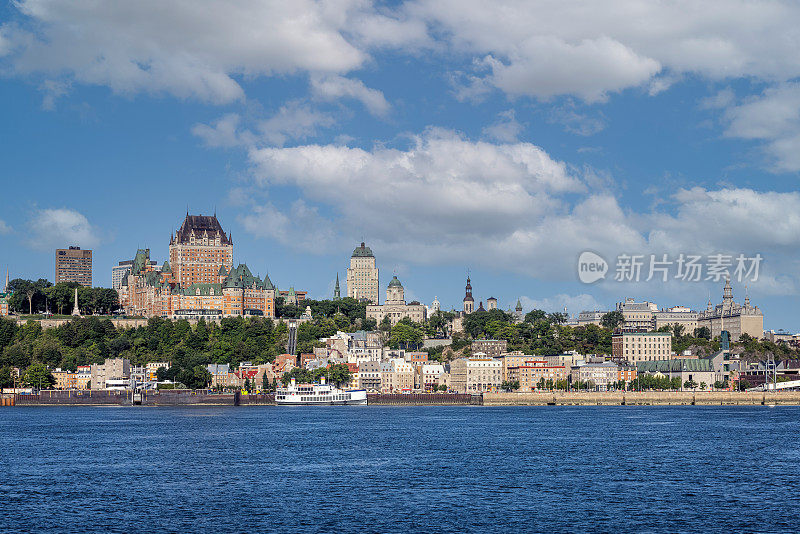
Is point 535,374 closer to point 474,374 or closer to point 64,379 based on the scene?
point 474,374

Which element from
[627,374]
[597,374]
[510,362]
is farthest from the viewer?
[510,362]

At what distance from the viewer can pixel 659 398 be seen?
165 meters

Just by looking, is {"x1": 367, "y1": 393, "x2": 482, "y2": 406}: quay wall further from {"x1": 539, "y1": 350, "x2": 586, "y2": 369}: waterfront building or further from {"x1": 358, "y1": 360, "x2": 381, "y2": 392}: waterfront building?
{"x1": 539, "y1": 350, "x2": 586, "y2": 369}: waterfront building

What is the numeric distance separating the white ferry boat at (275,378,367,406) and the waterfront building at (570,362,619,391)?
41.5m

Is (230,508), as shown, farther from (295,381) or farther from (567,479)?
(295,381)

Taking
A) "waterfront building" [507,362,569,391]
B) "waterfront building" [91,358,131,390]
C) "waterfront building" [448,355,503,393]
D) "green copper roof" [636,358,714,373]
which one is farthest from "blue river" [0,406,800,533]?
"green copper roof" [636,358,714,373]

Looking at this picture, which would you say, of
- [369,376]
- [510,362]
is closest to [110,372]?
[369,376]

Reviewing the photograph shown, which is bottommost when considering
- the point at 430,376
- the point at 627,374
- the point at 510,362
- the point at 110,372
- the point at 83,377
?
the point at 430,376

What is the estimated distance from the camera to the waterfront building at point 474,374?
188500 millimetres

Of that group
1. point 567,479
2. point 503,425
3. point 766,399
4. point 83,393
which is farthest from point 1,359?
point 567,479

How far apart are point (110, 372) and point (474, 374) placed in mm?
64135

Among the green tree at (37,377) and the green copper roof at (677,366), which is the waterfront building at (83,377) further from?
the green copper roof at (677,366)

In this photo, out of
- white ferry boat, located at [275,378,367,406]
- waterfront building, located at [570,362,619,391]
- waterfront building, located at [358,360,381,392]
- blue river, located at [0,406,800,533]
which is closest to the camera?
blue river, located at [0,406,800,533]

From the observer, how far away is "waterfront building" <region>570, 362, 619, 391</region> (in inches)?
7254
